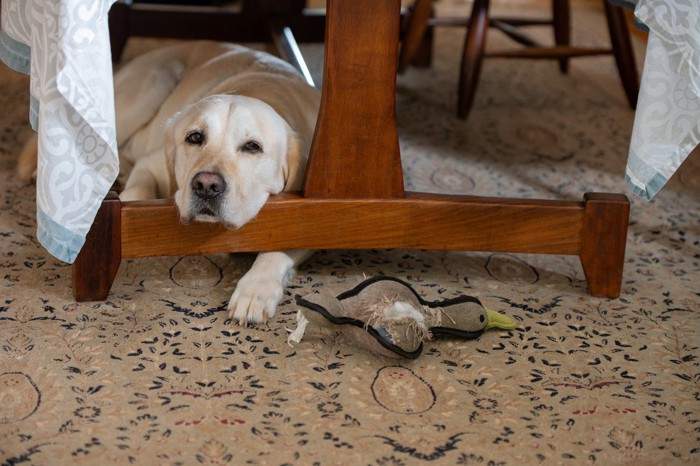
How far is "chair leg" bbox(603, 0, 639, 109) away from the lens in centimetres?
294

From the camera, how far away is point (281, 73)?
2152 millimetres

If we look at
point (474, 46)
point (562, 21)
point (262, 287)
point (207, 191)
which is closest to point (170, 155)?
point (207, 191)

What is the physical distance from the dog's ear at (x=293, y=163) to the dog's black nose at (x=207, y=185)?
0.67 ft

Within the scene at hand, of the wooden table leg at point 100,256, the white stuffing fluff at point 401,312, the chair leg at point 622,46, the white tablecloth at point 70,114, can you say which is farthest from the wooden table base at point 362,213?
the chair leg at point 622,46

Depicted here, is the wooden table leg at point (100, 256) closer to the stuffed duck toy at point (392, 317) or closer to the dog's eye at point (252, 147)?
the dog's eye at point (252, 147)

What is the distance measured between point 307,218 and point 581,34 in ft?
9.03

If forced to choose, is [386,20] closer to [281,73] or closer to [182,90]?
[281,73]

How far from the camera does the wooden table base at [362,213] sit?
1634 millimetres

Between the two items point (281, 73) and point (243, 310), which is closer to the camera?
point (243, 310)

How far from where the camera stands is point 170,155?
1.84 m

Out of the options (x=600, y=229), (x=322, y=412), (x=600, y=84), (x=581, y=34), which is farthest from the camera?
(x=581, y=34)

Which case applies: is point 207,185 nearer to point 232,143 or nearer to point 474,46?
point 232,143

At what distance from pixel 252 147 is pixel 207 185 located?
0.49 ft

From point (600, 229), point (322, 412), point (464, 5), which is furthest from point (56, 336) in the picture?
point (464, 5)
